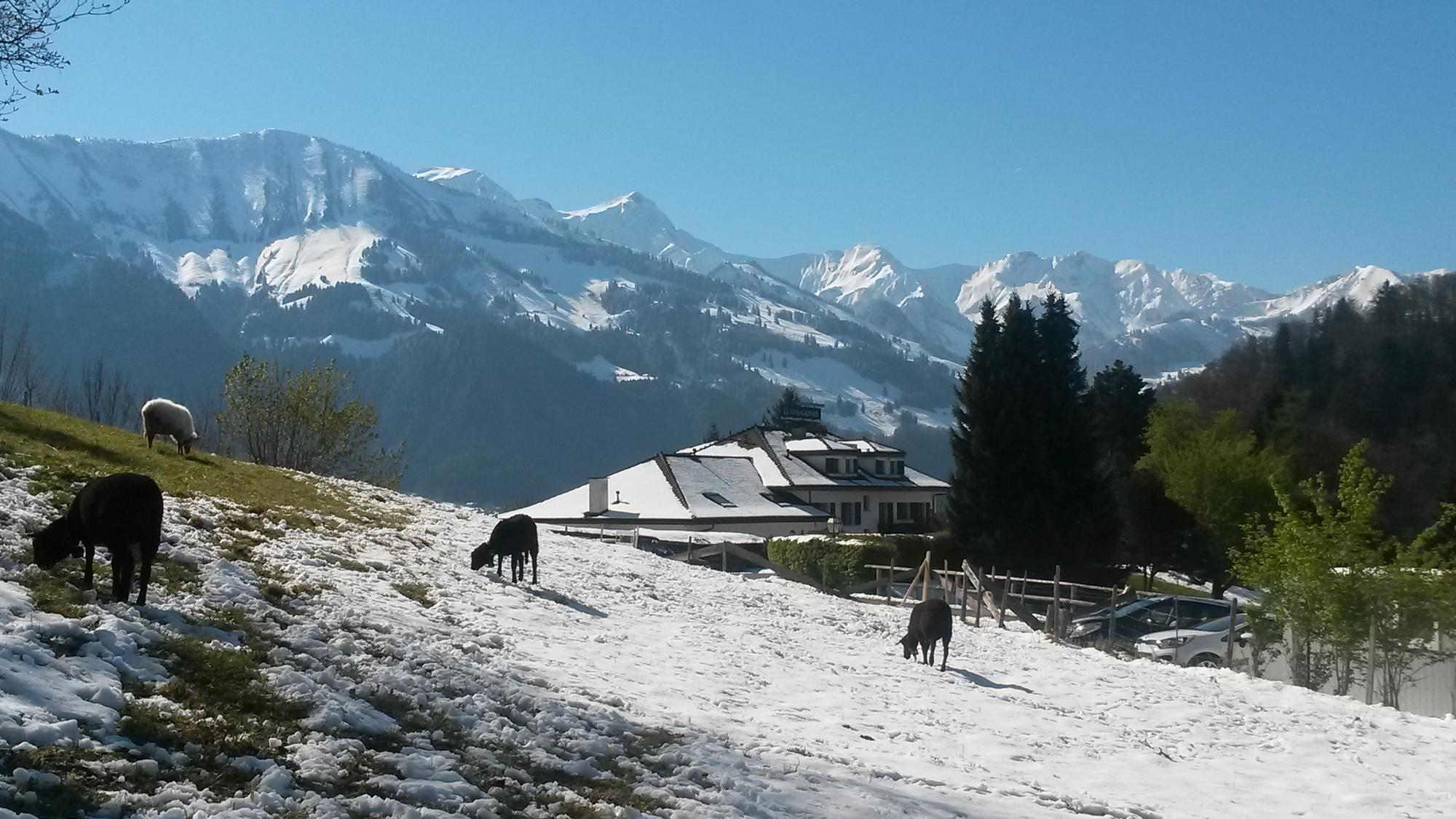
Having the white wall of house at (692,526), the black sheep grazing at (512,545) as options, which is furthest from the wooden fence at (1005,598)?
the white wall of house at (692,526)

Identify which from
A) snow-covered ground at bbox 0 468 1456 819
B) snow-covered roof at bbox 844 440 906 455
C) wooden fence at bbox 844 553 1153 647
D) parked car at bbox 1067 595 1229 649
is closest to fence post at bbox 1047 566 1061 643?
wooden fence at bbox 844 553 1153 647

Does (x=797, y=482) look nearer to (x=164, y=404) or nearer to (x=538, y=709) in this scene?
(x=164, y=404)

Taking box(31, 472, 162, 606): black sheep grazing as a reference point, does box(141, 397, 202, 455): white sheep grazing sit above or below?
above

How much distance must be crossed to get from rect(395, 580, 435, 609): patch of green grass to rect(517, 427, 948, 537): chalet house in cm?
4958

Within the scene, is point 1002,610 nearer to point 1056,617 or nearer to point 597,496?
point 1056,617

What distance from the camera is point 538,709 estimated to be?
38.0ft

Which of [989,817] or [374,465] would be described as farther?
[374,465]

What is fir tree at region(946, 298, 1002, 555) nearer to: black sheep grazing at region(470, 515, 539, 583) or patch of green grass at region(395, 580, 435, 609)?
black sheep grazing at region(470, 515, 539, 583)


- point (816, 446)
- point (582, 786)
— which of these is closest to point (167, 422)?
point (582, 786)

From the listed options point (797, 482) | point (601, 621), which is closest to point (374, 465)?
point (797, 482)

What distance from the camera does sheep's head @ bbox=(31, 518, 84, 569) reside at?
1173 centimetres

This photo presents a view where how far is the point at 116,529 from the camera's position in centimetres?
1117

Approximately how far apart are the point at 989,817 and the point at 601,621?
10244mm

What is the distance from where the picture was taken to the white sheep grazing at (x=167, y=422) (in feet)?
89.9
